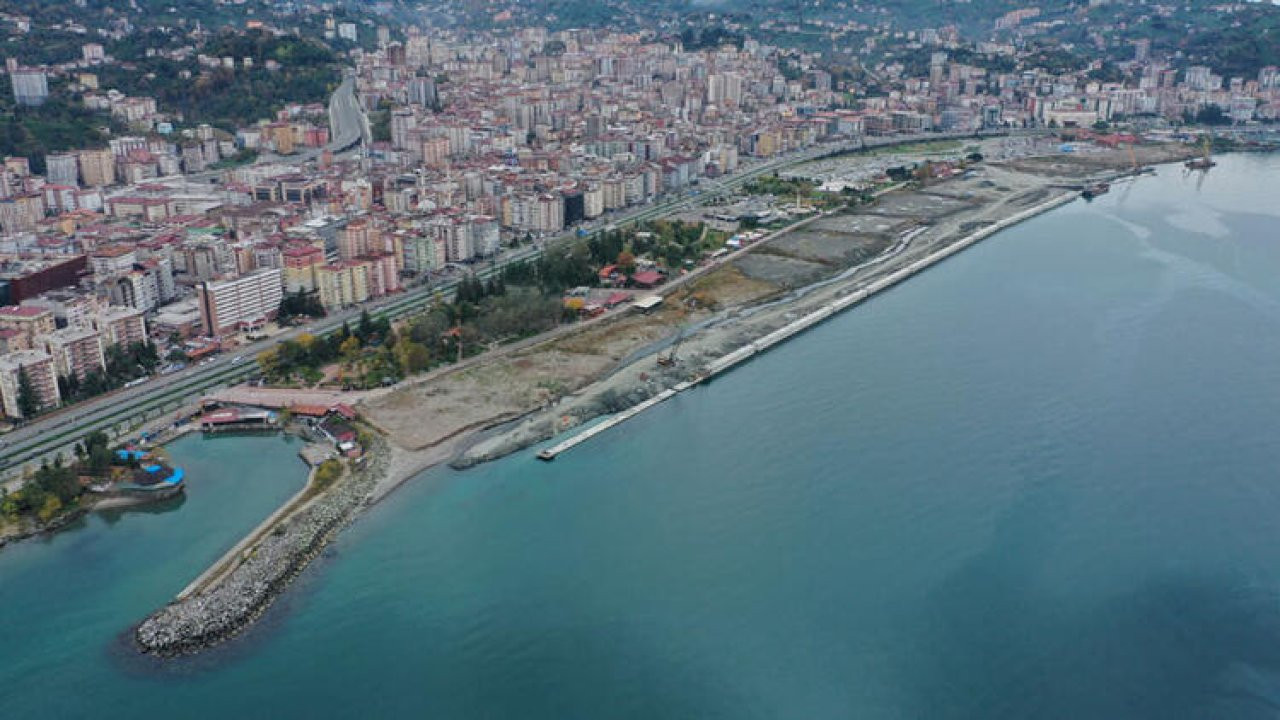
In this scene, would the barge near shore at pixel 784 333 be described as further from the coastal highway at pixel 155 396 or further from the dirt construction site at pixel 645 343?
the coastal highway at pixel 155 396

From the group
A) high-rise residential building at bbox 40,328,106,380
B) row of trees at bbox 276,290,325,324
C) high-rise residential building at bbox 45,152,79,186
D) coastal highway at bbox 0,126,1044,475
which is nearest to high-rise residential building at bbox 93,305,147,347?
high-rise residential building at bbox 40,328,106,380

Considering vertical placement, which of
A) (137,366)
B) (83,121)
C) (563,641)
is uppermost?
(83,121)

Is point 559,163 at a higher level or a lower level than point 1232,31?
lower

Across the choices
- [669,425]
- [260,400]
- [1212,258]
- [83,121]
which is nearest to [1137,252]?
[1212,258]

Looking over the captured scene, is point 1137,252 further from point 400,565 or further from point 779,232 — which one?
point 400,565

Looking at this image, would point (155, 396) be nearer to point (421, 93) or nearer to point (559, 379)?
point (559, 379)

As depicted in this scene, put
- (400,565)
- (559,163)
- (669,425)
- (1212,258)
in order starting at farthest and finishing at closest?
(559,163) < (1212,258) < (669,425) < (400,565)
